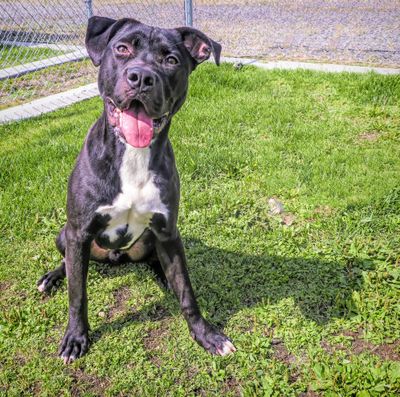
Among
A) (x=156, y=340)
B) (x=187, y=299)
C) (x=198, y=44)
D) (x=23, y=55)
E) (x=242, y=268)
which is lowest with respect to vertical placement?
(x=23, y=55)

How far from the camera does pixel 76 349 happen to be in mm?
2658

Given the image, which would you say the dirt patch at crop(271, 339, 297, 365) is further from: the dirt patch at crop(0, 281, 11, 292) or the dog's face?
the dirt patch at crop(0, 281, 11, 292)

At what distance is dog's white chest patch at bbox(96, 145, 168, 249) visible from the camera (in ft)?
8.03

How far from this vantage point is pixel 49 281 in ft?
10.4

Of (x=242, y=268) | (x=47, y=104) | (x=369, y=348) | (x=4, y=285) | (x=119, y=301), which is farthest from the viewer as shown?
(x=47, y=104)

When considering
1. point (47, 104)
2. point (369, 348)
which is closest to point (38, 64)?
point (47, 104)

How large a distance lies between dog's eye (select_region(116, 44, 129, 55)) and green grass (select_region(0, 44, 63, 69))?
19.7ft

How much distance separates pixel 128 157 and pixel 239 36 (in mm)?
8365

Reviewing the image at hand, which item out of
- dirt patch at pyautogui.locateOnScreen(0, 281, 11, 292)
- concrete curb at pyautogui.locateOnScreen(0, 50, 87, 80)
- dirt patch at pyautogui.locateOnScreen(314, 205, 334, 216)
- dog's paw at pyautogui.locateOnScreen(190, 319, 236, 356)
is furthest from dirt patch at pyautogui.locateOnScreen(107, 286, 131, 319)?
concrete curb at pyautogui.locateOnScreen(0, 50, 87, 80)

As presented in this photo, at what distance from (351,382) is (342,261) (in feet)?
3.77

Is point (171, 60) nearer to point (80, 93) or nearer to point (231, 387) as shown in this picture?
point (231, 387)

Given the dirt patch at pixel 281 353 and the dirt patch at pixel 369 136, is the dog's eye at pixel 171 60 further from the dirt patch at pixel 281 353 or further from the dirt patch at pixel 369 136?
the dirt patch at pixel 369 136

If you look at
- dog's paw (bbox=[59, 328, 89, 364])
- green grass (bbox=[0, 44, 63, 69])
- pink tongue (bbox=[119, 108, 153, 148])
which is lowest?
green grass (bbox=[0, 44, 63, 69])

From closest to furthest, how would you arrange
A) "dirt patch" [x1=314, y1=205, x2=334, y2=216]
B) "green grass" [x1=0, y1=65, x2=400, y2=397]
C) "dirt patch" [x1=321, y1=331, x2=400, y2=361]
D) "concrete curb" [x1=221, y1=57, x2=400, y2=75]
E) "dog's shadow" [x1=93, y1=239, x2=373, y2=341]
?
"green grass" [x1=0, y1=65, x2=400, y2=397]
"dirt patch" [x1=321, y1=331, x2=400, y2=361]
"dog's shadow" [x1=93, y1=239, x2=373, y2=341]
"dirt patch" [x1=314, y1=205, x2=334, y2=216]
"concrete curb" [x1=221, y1=57, x2=400, y2=75]
